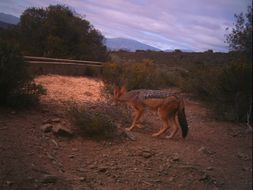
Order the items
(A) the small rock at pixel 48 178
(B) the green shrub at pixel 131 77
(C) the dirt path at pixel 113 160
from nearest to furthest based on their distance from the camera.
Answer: (A) the small rock at pixel 48 178, (C) the dirt path at pixel 113 160, (B) the green shrub at pixel 131 77

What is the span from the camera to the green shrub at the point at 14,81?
906 cm

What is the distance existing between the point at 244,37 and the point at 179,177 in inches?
303

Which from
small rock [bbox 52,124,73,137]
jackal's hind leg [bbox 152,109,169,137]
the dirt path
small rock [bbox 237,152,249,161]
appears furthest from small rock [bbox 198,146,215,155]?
small rock [bbox 52,124,73,137]

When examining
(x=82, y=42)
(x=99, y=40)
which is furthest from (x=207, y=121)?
(x=99, y=40)

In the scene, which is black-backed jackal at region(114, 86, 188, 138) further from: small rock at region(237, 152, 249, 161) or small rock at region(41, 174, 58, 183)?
small rock at region(41, 174, 58, 183)

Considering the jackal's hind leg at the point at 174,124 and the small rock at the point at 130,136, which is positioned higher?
the jackal's hind leg at the point at 174,124

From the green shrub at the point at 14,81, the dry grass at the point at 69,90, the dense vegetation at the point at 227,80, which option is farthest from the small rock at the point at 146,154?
the dense vegetation at the point at 227,80

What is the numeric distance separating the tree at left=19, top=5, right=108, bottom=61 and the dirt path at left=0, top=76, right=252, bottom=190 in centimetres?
1092

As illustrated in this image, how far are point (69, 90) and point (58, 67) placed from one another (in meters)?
3.55

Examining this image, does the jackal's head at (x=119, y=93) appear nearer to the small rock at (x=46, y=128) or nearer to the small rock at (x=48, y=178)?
the small rock at (x=46, y=128)

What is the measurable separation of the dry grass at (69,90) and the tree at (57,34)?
4880 mm

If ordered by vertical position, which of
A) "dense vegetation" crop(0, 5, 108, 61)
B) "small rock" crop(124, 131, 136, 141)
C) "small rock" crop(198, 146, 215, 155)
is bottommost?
"small rock" crop(198, 146, 215, 155)

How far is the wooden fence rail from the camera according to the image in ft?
48.3

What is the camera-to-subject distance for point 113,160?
7227mm
